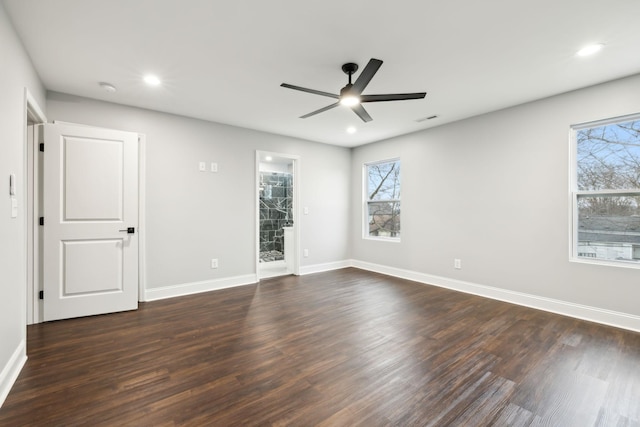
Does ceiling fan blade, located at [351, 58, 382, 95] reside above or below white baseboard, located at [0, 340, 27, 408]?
above

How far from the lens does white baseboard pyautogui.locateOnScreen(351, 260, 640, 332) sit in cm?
287

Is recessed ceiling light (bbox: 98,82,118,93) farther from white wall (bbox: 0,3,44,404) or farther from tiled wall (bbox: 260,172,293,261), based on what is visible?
tiled wall (bbox: 260,172,293,261)

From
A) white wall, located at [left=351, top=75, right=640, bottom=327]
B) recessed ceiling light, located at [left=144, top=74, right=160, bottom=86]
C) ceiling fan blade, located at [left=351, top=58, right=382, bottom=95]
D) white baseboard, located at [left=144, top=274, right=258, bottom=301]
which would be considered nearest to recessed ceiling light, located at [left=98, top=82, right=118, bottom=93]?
recessed ceiling light, located at [left=144, top=74, right=160, bottom=86]

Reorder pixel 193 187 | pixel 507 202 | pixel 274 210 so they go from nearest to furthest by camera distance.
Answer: pixel 507 202, pixel 193 187, pixel 274 210

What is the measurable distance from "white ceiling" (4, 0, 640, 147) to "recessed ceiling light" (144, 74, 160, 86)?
0.07 metres

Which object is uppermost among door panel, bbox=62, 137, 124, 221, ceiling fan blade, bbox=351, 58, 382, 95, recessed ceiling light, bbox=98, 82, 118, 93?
recessed ceiling light, bbox=98, 82, 118, 93

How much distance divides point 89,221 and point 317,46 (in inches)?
118

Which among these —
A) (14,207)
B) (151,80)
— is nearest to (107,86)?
(151,80)

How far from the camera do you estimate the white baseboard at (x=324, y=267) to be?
5258 mm

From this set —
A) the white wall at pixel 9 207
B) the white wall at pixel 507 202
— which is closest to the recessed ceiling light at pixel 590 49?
the white wall at pixel 507 202

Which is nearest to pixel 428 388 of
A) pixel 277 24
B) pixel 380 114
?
pixel 277 24

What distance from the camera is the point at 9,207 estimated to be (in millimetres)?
1957

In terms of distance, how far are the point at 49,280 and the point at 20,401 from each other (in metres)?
1.66

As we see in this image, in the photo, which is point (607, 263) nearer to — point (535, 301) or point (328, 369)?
point (535, 301)
